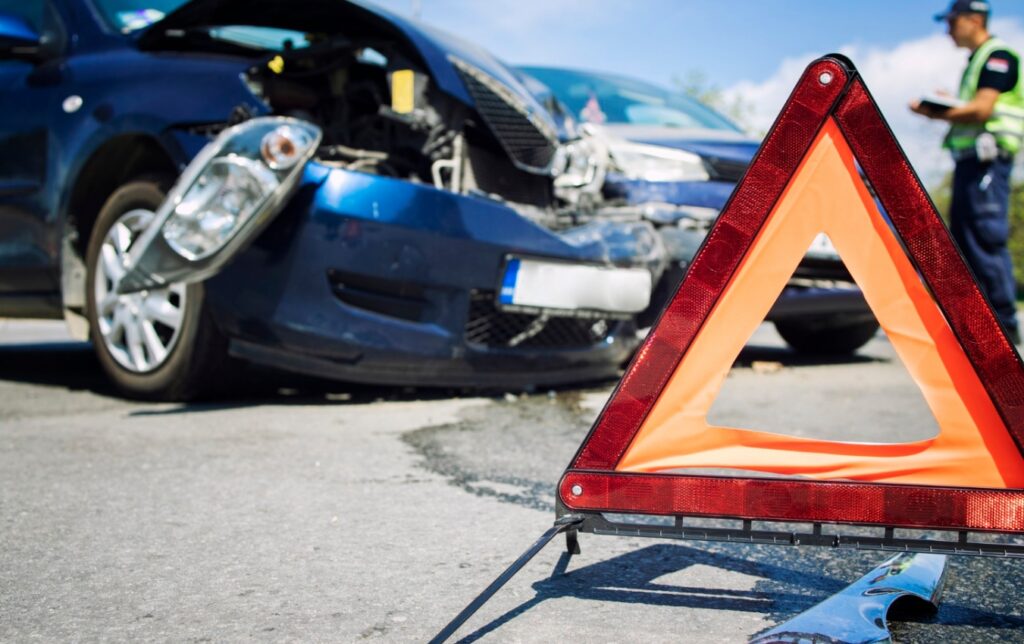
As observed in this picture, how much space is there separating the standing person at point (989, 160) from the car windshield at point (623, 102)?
1531mm

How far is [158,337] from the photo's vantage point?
407 centimetres

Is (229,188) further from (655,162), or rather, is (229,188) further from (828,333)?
(828,333)

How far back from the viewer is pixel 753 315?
1.94 meters

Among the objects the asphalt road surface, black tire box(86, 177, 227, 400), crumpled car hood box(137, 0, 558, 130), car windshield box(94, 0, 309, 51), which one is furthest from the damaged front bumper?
car windshield box(94, 0, 309, 51)

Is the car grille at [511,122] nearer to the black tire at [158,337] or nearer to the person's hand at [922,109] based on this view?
the black tire at [158,337]

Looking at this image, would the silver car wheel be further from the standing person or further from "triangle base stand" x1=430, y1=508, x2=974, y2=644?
the standing person

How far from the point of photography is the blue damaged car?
3699 millimetres

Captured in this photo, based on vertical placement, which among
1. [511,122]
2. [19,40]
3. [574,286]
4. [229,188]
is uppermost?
[19,40]

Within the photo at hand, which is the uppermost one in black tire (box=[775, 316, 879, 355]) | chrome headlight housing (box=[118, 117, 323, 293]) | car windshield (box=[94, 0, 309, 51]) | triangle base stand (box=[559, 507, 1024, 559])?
car windshield (box=[94, 0, 309, 51])

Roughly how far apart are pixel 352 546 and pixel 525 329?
1.96m

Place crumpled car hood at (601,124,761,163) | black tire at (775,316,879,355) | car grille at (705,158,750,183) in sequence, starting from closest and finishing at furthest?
car grille at (705,158,750,183)
crumpled car hood at (601,124,761,163)
black tire at (775,316,879,355)

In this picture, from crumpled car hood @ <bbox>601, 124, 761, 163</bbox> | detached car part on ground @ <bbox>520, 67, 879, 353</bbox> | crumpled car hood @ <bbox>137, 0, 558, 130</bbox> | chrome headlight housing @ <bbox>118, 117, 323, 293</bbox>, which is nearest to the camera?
chrome headlight housing @ <bbox>118, 117, 323, 293</bbox>

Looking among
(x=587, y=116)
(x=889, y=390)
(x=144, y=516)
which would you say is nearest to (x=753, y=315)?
(x=144, y=516)

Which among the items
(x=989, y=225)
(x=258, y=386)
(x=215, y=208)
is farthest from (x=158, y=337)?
(x=989, y=225)
